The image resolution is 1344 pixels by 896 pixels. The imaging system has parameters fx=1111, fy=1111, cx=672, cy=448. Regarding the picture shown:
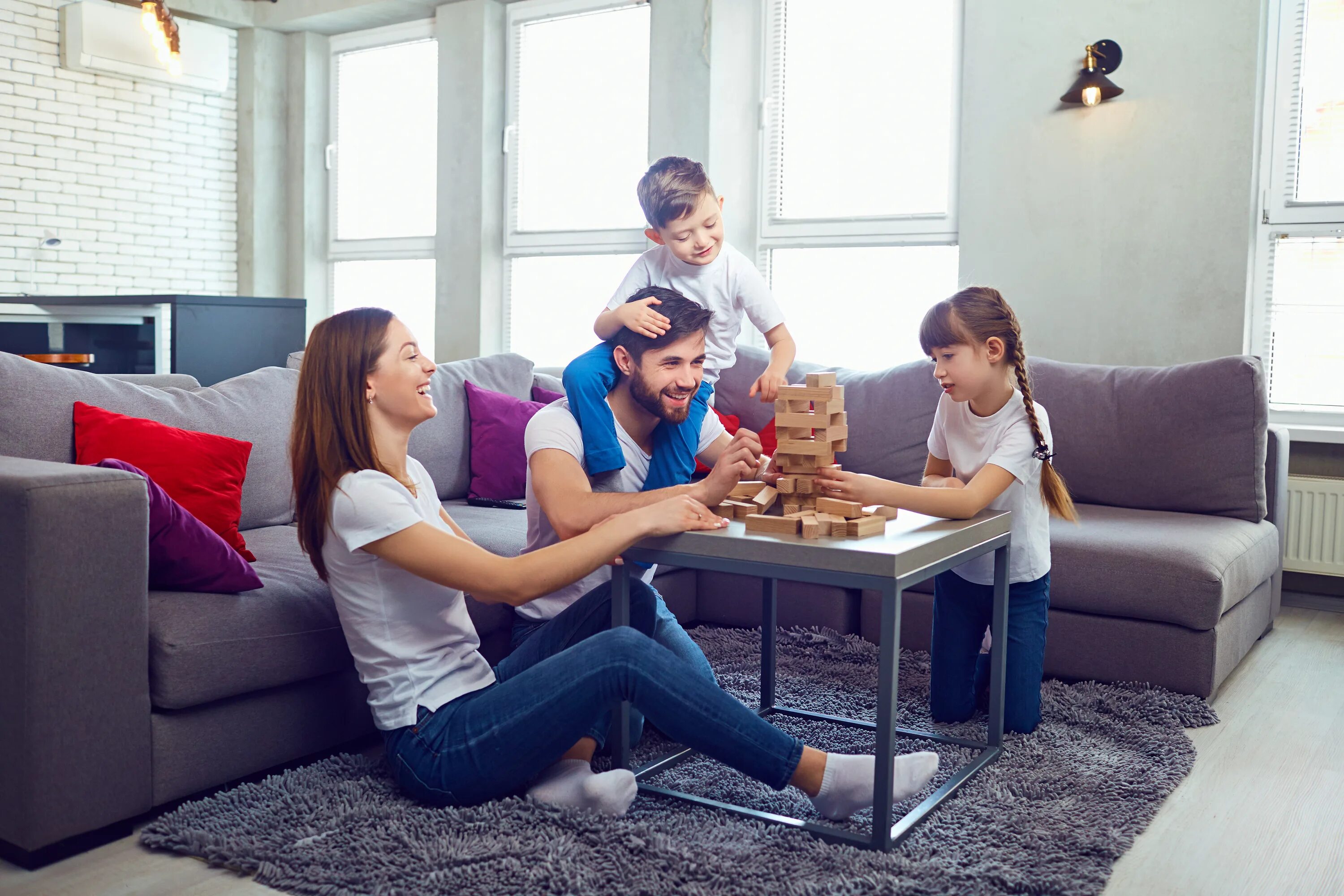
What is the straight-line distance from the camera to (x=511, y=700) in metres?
1.83

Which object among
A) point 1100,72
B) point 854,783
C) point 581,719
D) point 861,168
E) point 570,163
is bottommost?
point 854,783

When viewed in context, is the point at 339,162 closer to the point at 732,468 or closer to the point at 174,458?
the point at 174,458

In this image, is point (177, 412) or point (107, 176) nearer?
point (177, 412)

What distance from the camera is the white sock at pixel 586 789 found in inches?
76.7

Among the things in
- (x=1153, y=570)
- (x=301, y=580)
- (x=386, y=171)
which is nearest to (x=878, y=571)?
(x=301, y=580)

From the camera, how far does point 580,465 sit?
214 centimetres

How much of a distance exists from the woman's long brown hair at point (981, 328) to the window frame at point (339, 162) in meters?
4.25

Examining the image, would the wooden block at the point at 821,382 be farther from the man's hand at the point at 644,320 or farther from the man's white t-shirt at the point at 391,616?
the man's white t-shirt at the point at 391,616

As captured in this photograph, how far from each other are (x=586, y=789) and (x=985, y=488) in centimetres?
98

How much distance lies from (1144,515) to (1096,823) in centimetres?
158

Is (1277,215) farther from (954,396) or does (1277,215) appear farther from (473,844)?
(473,844)

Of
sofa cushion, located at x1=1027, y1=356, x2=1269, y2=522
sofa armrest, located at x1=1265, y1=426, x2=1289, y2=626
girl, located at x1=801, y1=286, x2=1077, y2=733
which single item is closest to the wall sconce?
sofa cushion, located at x1=1027, y1=356, x2=1269, y2=522

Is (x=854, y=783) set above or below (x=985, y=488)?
below

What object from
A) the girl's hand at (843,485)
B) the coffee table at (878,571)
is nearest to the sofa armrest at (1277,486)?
the coffee table at (878,571)
